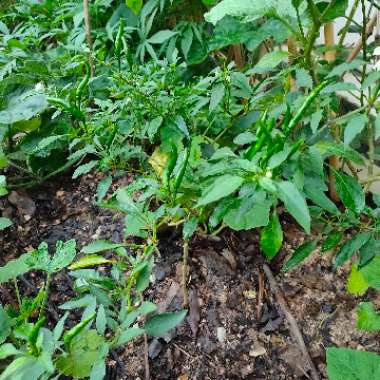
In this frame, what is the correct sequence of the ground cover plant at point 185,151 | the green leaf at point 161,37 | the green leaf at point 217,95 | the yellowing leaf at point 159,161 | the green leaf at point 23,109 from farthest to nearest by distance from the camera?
the green leaf at point 161,37
the green leaf at point 23,109
the yellowing leaf at point 159,161
the green leaf at point 217,95
the ground cover plant at point 185,151

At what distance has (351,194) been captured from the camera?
855mm

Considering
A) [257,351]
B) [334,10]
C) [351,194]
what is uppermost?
[334,10]

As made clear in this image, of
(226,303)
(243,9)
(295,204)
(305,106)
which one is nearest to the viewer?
(295,204)

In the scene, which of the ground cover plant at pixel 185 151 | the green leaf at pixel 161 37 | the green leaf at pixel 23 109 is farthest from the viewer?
the green leaf at pixel 161 37

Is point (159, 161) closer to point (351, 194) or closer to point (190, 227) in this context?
point (190, 227)

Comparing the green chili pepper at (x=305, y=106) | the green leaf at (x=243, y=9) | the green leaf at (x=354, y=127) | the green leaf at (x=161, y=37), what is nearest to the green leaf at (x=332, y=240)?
the green leaf at (x=354, y=127)

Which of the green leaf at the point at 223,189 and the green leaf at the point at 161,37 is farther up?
the green leaf at the point at 223,189

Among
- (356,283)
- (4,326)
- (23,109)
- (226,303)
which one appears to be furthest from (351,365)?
(23,109)

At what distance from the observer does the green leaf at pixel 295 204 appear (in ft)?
1.88

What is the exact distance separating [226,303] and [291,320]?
166mm

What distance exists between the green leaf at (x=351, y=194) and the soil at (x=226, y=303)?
313mm

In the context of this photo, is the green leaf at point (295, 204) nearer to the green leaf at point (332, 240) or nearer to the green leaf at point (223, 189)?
the green leaf at point (223, 189)

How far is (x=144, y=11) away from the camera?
1586mm

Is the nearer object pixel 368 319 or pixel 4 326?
pixel 4 326
